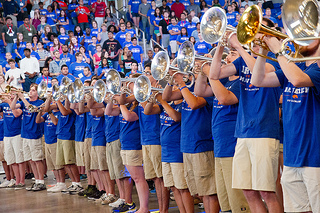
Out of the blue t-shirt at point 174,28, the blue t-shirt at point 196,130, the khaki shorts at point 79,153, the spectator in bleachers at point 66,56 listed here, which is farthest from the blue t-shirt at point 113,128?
the blue t-shirt at point 174,28

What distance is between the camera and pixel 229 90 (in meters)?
4.31

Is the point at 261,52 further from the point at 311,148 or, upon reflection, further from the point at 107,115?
the point at 107,115

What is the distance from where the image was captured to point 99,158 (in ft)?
23.8

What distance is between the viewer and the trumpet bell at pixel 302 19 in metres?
2.69

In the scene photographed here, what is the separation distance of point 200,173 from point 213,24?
1689 mm

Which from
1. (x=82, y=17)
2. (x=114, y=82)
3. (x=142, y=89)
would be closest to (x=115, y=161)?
(x=114, y=82)

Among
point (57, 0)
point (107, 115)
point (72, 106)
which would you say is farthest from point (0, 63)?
point (107, 115)

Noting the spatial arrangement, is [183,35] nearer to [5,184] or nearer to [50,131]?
[50,131]

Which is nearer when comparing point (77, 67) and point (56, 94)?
point (56, 94)

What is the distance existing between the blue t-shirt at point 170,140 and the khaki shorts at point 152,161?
1.48ft

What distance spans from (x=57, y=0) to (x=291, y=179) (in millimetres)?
15905

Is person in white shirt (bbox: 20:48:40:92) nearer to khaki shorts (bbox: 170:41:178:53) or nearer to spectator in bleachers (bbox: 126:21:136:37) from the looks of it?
spectator in bleachers (bbox: 126:21:136:37)

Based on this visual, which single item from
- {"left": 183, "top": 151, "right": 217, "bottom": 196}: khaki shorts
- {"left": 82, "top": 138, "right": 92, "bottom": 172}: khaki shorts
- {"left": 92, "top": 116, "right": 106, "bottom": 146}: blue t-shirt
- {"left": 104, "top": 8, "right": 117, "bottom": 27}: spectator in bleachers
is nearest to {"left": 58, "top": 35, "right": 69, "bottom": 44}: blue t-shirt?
{"left": 104, "top": 8, "right": 117, "bottom": 27}: spectator in bleachers

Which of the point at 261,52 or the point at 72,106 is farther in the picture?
the point at 72,106
